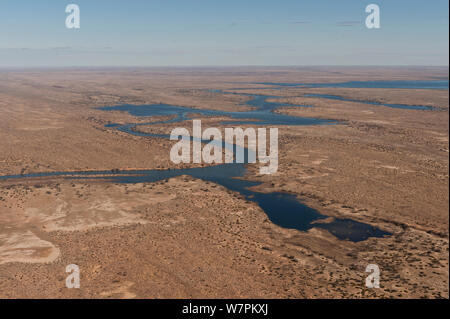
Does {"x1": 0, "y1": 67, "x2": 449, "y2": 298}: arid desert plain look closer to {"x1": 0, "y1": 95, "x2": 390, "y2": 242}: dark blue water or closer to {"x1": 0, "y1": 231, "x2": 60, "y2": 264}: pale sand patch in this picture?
{"x1": 0, "y1": 231, "x2": 60, "y2": 264}: pale sand patch

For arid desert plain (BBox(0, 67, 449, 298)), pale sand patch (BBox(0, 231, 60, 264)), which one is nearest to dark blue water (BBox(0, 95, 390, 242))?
arid desert plain (BBox(0, 67, 449, 298))

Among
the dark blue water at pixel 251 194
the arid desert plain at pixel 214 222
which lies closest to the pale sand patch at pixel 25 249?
the arid desert plain at pixel 214 222

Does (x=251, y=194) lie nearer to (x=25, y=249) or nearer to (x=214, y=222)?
(x=214, y=222)

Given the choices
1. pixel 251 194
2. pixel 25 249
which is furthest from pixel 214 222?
pixel 25 249

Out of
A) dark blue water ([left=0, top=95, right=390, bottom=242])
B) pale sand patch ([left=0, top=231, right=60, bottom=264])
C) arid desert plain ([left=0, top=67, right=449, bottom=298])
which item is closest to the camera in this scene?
arid desert plain ([left=0, top=67, right=449, bottom=298])

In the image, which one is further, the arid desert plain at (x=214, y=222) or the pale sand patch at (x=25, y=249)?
the pale sand patch at (x=25, y=249)

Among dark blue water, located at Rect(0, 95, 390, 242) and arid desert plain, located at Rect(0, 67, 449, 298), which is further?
dark blue water, located at Rect(0, 95, 390, 242)

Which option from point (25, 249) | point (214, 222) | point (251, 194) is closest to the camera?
point (25, 249)

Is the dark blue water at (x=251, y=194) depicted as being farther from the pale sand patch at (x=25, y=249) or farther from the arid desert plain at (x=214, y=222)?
the pale sand patch at (x=25, y=249)

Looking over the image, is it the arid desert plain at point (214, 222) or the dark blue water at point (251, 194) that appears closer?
the arid desert plain at point (214, 222)

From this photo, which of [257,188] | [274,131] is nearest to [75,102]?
[274,131]

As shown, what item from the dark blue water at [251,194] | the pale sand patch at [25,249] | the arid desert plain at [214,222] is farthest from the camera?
the dark blue water at [251,194]

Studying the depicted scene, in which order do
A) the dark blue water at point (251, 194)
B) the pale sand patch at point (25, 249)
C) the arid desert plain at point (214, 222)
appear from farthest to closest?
the dark blue water at point (251, 194) < the pale sand patch at point (25, 249) < the arid desert plain at point (214, 222)
